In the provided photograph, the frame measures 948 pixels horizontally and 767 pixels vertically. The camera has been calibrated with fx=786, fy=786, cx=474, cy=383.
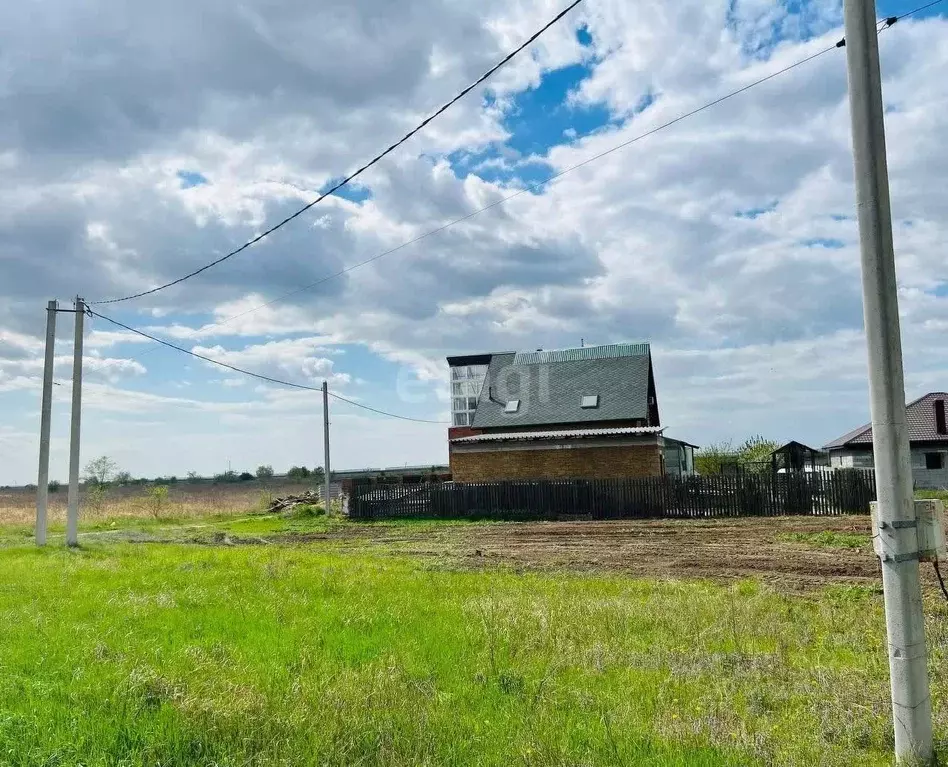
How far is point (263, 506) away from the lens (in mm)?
42656

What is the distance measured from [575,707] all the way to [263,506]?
→ 39153 millimetres

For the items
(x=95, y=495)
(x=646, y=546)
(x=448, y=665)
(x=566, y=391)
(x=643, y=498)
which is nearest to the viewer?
(x=448, y=665)

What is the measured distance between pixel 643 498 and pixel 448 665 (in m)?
23.3

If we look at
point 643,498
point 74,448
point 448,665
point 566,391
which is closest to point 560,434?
point 566,391

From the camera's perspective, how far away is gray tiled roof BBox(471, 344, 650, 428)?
38.2m

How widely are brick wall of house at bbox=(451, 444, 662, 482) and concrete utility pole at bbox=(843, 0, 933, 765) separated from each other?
30.4m

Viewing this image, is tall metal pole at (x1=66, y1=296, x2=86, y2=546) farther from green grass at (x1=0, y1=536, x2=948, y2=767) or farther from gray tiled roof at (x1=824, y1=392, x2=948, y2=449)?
gray tiled roof at (x1=824, y1=392, x2=948, y2=449)

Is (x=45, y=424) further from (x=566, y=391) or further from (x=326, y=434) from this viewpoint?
(x=566, y=391)

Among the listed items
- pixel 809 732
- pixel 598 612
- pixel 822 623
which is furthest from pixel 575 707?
pixel 822 623

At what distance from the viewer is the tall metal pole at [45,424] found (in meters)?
20.2

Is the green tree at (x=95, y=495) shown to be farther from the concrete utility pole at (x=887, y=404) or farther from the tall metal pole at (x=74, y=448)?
the concrete utility pole at (x=887, y=404)

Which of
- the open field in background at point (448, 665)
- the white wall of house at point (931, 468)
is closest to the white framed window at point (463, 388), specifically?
the white wall of house at point (931, 468)

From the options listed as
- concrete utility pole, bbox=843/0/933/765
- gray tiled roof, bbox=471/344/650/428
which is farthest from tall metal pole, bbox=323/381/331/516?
concrete utility pole, bbox=843/0/933/765

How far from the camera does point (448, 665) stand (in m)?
6.91
